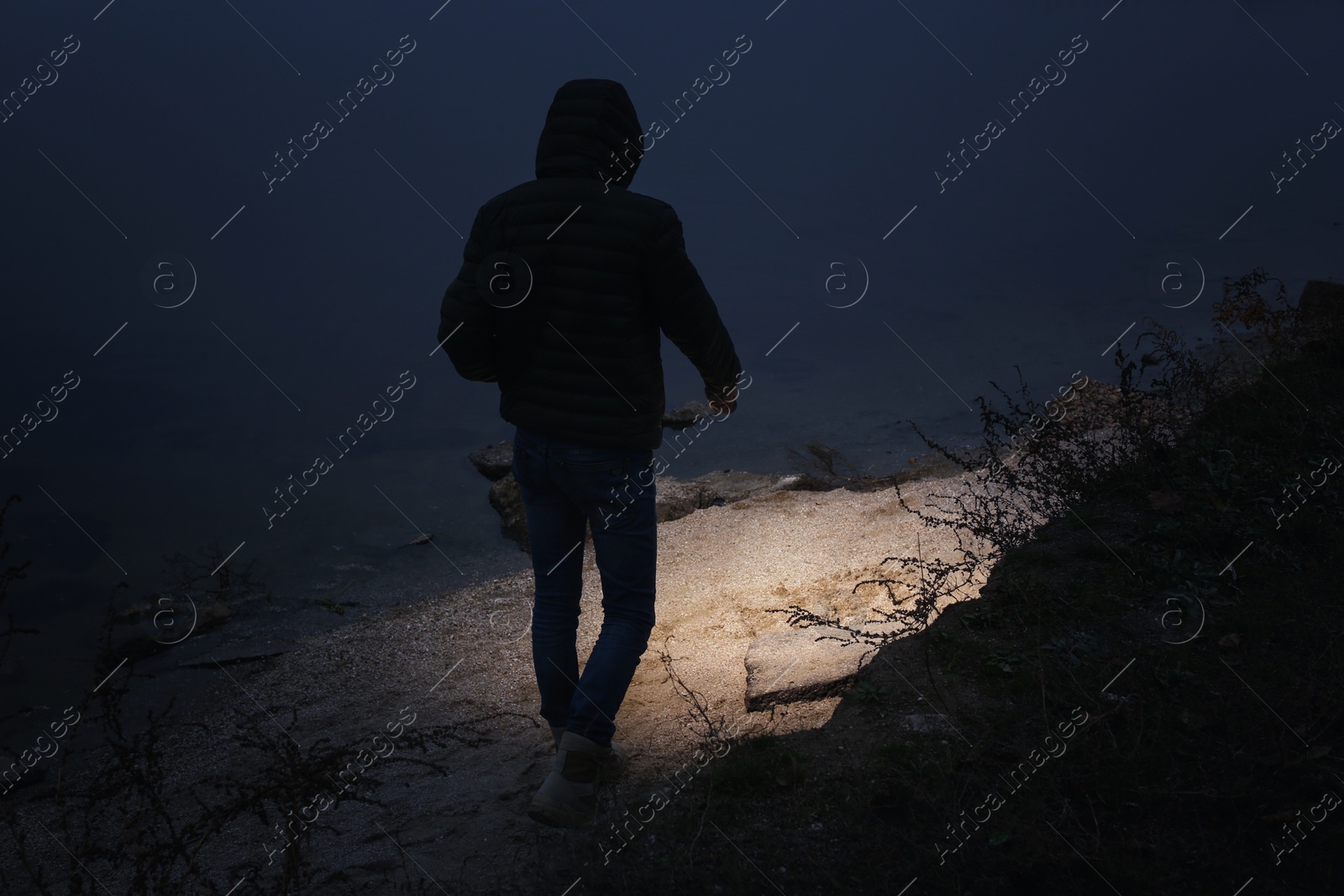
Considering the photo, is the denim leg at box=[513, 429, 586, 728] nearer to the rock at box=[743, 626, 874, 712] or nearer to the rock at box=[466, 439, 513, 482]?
the rock at box=[743, 626, 874, 712]

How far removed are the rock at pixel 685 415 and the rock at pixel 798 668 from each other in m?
4.52

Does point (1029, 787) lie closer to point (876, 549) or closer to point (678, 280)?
point (678, 280)

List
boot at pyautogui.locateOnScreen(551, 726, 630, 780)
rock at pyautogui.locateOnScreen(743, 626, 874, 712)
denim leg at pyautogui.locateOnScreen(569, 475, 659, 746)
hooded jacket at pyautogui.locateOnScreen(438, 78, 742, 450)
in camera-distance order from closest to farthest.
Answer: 1. hooded jacket at pyautogui.locateOnScreen(438, 78, 742, 450)
2. denim leg at pyautogui.locateOnScreen(569, 475, 659, 746)
3. boot at pyautogui.locateOnScreen(551, 726, 630, 780)
4. rock at pyautogui.locateOnScreen(743, 626, 874, 712)

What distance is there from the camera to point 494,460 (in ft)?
23.6

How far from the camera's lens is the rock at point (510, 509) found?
6.27 meters

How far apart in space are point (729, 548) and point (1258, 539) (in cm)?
243

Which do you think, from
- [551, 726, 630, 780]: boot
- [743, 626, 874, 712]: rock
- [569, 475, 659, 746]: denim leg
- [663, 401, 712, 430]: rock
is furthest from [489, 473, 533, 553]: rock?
[569, 475, 659, 746]: denim leg

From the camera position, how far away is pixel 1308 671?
7.43ft

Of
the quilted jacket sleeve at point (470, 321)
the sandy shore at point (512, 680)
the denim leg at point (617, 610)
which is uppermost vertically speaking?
the quilted jacket sleeve at point (470, 321)

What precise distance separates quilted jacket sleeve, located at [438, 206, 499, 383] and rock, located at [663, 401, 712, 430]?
207 inches

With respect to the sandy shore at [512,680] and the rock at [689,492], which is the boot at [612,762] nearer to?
the sandy shore at [512,680]

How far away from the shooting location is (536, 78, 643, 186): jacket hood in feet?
7.50

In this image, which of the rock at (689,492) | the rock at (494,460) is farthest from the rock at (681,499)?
the rock at (494,460)

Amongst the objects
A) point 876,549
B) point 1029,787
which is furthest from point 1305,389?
point 1029,787
